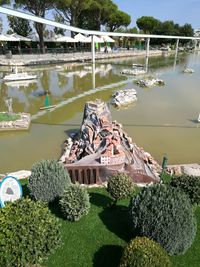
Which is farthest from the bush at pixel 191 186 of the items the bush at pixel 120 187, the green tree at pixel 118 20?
the green tree at pixel 118 20

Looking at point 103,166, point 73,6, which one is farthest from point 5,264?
point 73,6

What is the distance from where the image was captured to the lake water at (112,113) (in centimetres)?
1248

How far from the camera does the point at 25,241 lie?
458 cm

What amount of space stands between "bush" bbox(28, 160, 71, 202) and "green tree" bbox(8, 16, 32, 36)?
52.9m

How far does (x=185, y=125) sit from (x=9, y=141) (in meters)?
9.81

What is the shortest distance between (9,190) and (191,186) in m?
4.37

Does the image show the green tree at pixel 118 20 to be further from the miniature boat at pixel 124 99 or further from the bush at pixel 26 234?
the bush at pixel 26 234

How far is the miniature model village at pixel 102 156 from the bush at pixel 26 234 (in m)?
3.61

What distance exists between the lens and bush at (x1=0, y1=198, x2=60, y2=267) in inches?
176

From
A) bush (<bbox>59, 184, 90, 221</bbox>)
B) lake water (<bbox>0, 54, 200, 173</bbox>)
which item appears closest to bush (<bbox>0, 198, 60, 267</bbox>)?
bush (<bbox>59, 184, 90, 221</bbox>)

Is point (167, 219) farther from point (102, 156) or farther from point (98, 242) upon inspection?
point (102, 156)

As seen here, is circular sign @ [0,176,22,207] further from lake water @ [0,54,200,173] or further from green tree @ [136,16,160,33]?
green tree @ [136,16,160,33]

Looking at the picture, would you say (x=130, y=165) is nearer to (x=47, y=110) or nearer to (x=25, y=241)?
(x=25, y=241)

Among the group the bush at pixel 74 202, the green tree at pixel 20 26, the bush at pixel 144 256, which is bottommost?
the bush at pixel 74 202
